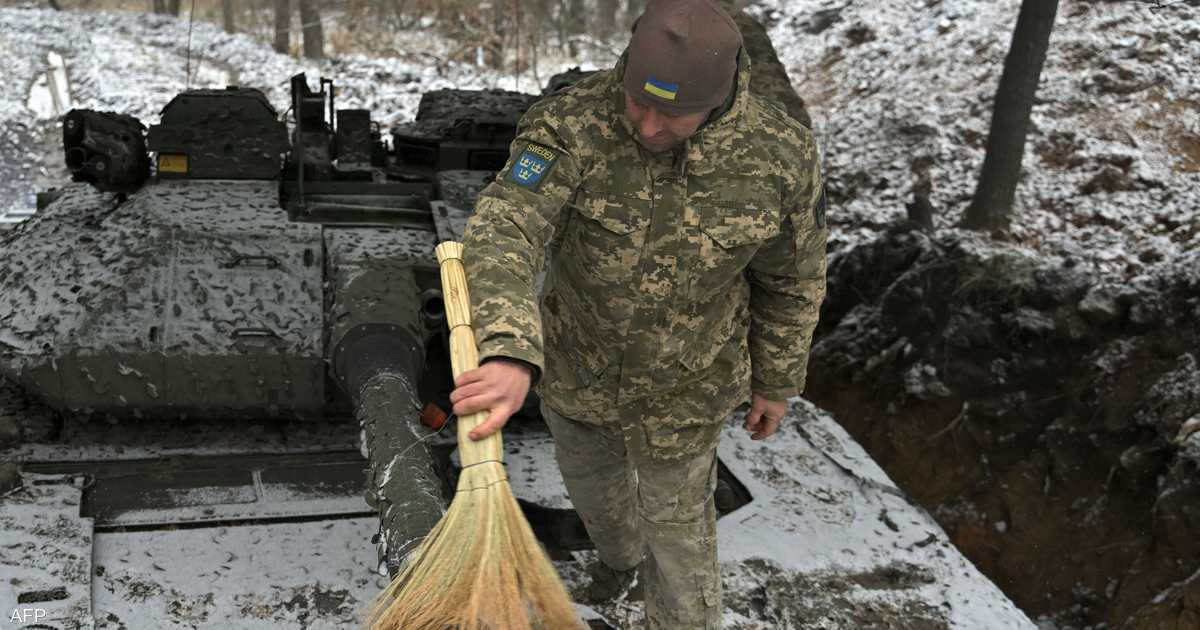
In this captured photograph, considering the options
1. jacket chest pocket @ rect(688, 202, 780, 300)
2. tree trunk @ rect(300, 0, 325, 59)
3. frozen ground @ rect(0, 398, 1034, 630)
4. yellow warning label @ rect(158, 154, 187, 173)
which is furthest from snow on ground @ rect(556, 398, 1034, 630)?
tree trunk @ rect(300, 0, 325, 59)

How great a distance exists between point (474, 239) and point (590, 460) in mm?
1125

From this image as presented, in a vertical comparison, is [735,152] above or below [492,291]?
above

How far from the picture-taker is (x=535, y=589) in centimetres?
192

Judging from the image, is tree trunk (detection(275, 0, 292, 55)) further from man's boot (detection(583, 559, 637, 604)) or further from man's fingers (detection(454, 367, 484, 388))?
man's fingers (detection(454, 367, 484, 388))

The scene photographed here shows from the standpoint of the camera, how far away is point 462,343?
1.88 meters

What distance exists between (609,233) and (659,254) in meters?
0.13

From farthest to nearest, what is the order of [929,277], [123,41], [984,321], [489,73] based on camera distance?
[123,41] → [489,73] → [929,277] → [984,321]

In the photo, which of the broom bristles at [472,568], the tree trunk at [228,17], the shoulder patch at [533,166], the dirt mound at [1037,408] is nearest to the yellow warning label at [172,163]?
the shoulder patch at [533,166]

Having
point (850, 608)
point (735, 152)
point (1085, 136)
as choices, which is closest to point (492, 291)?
point (735, 152)

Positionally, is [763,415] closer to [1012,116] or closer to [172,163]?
[172,163]

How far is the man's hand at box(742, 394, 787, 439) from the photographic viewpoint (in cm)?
294

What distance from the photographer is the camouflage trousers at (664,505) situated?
9.29ft

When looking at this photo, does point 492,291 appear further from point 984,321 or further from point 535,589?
point 984,321

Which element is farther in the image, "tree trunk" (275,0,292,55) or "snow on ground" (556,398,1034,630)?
"tree trunk" (275,0,292,55)
